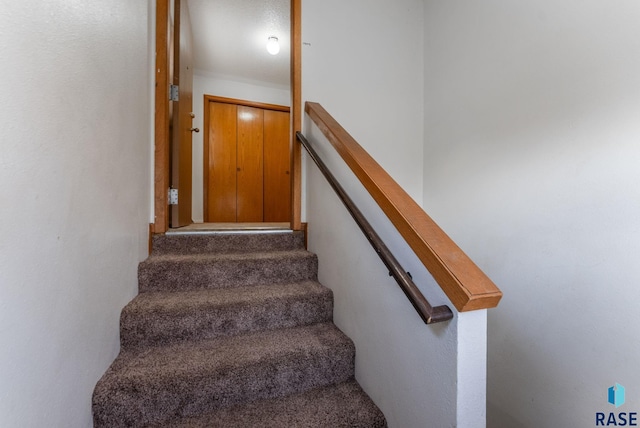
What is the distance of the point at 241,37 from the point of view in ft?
9.73

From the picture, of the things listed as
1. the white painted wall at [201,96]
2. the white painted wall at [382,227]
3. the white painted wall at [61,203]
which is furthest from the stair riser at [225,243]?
the white painted wall at [201,96]

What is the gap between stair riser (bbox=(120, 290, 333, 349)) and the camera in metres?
1.16

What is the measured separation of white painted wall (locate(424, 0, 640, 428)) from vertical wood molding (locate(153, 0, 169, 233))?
1.98 m

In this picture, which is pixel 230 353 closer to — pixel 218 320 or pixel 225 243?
pixel 218 320

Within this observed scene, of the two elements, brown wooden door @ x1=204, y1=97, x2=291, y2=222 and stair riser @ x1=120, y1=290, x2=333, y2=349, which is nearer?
stair riser @ x1=120, y1=290, x2=333, y2=349

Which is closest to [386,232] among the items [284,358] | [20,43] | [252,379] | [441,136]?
[284,358]

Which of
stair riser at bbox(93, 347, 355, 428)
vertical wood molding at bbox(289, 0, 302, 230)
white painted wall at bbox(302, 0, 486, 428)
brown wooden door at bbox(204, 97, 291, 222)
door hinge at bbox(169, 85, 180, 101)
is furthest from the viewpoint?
brown wooden door at bbox(204, 97, 291, 222)

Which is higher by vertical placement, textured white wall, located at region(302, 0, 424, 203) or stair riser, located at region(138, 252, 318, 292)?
textured white wall, located at region(302, 0, 424, 203)

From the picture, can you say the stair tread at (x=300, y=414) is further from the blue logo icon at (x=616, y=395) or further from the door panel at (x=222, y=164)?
the door panel at (x=222, y=164)

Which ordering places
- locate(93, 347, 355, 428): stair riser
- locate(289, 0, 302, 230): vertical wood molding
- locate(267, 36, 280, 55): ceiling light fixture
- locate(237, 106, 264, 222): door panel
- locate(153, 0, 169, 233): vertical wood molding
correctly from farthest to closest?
locate(237, 106, 264, 222): door panel, locate(267, 36, 280, 55): ceiling light fixture, locate(289, 0, 302, 230): vertical wood molding, locate(153, 0, 169, 233): vertical wood molding, locate(93, 347, 355, 428): stair riser

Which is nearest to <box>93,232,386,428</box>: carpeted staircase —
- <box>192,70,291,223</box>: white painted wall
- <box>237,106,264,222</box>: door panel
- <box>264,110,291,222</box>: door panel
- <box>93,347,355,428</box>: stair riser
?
<box>93,347,355,428</box>: stair riser

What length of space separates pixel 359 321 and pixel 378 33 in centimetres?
217

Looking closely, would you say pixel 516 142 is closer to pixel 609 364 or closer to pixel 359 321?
pixel 609 364

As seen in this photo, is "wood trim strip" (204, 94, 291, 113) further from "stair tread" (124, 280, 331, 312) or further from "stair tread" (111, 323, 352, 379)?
"stair tread" (111, 323, 352, 379)
